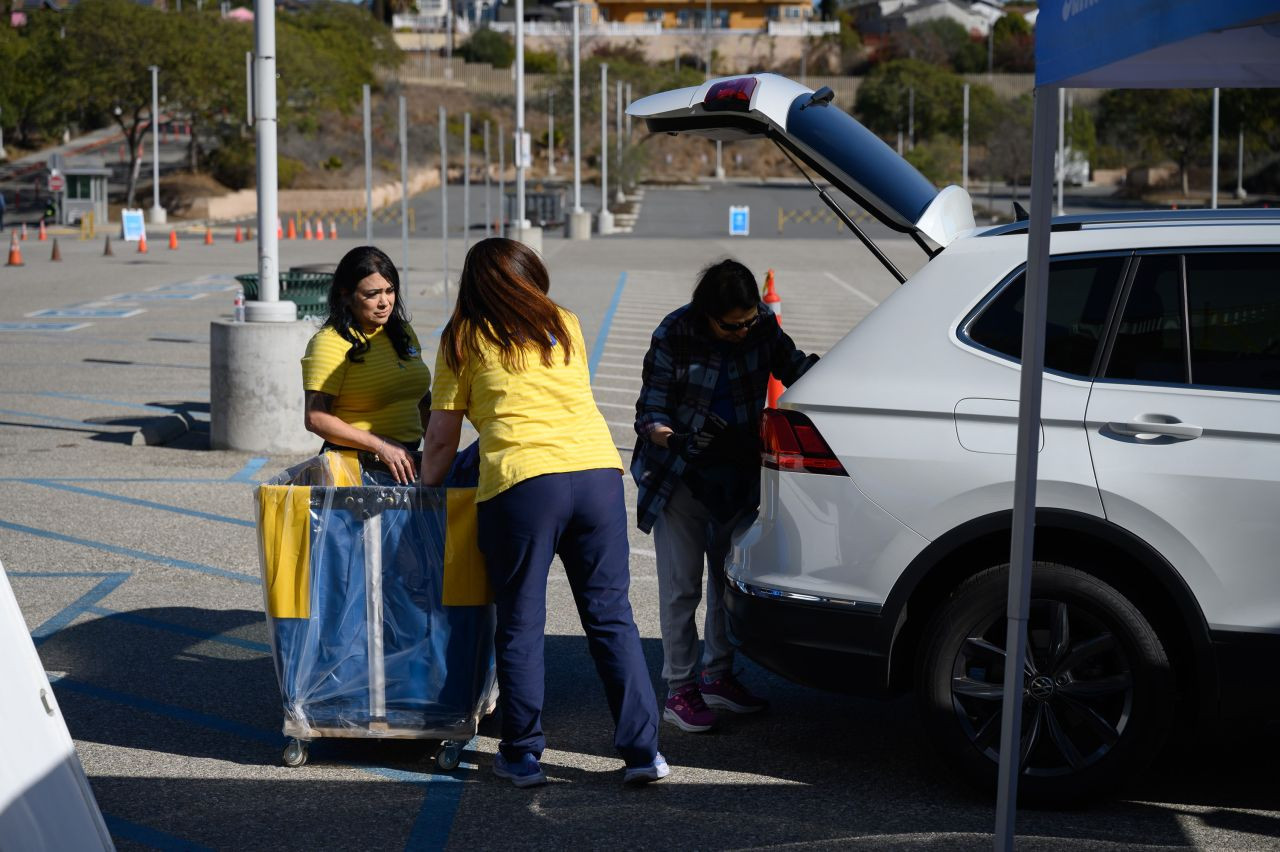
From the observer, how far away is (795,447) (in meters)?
4.84

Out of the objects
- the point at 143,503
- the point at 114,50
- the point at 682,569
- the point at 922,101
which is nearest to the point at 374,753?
the point at 682,569

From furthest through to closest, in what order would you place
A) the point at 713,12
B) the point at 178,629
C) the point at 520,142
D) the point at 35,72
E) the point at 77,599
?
the point at 713,12 < the point at 35,72 < the point at 520,142 < the point at 77,599 < the point at 178,629

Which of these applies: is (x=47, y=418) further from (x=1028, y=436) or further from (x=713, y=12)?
(x=713, y=12)

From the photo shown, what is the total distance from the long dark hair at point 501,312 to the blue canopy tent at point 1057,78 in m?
1.72

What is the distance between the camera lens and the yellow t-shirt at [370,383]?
18.5ft

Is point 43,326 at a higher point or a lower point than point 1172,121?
lower

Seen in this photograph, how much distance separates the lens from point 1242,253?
4676 millimetres

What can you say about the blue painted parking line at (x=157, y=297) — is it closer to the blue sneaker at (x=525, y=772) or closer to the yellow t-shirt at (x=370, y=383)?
the yellow t-shirt at (x=370, y=383)

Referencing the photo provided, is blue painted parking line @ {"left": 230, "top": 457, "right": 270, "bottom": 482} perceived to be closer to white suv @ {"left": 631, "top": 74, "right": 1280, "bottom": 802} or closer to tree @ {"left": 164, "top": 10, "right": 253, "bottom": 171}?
white suv @ {"left": 631, "top": 74, "right": 1280, "bottom": 802}

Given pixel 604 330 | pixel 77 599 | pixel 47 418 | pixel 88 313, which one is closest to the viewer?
pixel 77 599

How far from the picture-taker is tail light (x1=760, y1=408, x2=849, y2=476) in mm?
4785

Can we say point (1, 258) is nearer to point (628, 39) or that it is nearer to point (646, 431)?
point (646, 431)

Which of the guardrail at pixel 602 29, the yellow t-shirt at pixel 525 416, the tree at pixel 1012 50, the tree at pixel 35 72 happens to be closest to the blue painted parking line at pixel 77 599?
the yellow t-shirt at pixel 525 416

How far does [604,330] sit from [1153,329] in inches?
604
